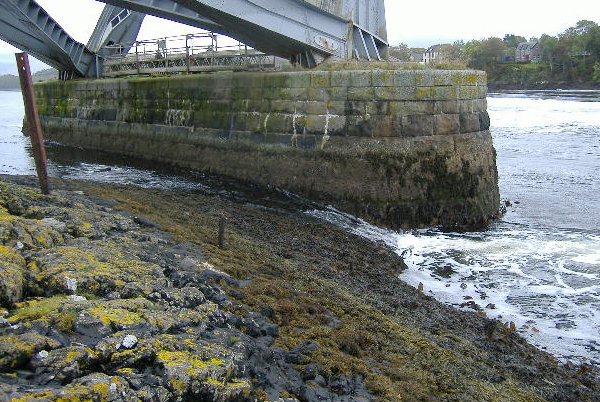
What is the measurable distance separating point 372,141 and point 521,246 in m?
3.76

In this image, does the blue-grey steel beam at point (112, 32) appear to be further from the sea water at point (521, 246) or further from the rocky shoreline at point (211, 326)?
the rocky shoreline at point (211, 326)

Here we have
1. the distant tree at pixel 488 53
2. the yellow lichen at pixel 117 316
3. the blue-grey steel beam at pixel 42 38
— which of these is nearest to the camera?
the yellow lichen at pixel 117 316

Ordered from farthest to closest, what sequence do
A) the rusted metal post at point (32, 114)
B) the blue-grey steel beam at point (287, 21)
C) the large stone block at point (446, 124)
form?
the blue-grey steel beam at point (287, 21) → the large stone block at point (446, 124) → the rusted metal post at point (32, 114)

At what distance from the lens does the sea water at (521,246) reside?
25.0 ft

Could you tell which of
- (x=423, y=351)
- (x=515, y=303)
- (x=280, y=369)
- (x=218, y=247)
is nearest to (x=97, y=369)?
(x=280, y=369)

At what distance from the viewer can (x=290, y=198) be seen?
12859 mm

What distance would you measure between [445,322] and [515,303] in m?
1.95

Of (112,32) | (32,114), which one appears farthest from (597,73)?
(32,114)

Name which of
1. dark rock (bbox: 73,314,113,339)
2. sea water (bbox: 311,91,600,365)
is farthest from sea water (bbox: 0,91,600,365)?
dark rock (bbox: 73,314,113,339)

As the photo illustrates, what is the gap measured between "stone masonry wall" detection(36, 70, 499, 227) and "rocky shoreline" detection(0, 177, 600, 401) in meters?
4.16

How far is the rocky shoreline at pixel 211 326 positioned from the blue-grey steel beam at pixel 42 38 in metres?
12.8

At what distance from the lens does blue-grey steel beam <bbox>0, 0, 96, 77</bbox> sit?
Answer: 18.1 m

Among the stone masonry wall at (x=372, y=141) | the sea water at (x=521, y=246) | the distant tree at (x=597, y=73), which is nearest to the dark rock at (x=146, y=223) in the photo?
the sea water at (x=521, y=246)

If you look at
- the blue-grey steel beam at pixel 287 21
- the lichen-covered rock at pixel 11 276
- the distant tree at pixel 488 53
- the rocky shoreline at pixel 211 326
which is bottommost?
the rocky shoreline at pixel 211 326
